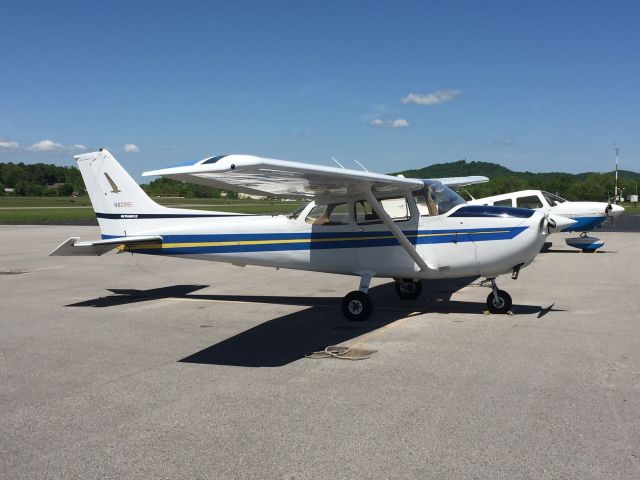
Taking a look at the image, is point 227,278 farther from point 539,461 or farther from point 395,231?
point 539,461

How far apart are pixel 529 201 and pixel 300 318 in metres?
12.0

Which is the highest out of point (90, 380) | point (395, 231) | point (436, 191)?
point (436, 191)

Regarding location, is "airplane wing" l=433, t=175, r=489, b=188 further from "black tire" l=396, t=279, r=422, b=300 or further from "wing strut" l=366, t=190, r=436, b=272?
"wing strut" l=366, t=190, r=436, b=272

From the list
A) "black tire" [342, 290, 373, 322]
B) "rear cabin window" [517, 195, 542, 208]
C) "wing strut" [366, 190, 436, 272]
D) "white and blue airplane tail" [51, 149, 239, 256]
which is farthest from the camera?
"rear cabin window" [517, 195, 542, 208]

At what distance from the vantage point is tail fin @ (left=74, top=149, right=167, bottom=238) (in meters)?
10.4

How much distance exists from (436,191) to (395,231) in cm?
112

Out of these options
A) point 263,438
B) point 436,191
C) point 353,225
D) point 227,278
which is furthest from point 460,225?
point 227,278

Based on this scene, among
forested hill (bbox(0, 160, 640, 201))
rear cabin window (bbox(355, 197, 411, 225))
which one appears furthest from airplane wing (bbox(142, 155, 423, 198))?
forested hill (bbox(0, 160, 640, 201))

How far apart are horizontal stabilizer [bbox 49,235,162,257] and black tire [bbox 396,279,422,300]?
443 centimetres

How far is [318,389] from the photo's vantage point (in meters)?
5.27

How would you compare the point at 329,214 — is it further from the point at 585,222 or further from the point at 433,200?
the point at 585,222

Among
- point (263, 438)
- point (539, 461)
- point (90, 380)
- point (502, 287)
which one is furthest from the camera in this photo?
point (502, 287)

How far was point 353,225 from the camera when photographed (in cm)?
880

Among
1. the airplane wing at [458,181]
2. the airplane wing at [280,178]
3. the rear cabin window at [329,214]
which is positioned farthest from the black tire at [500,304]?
the airplane wing at [458,181]
